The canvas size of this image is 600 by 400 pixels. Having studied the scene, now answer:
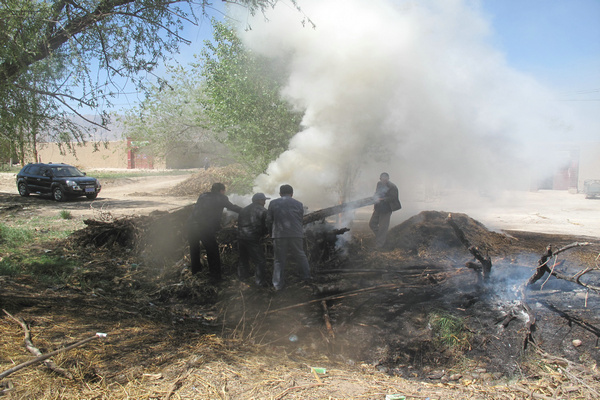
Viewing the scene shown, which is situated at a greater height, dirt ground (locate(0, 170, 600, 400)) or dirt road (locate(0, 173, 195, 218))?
dirt road (locate(0, 173, 195, 218))

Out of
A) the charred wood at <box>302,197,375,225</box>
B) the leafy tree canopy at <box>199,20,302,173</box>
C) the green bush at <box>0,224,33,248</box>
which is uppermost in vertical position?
the leafy tree canopy at <box>199,20,302,173</box>

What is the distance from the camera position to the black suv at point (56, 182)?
617 inches

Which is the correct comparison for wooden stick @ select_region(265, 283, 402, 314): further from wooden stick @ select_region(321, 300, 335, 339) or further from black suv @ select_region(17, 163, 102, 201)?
black suv @ select_region(17, 163, 102, 201)

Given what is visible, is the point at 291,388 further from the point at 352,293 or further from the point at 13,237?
the point at 13,237

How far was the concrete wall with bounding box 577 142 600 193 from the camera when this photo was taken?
2145cm

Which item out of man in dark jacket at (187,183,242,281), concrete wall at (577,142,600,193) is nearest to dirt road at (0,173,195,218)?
man in dark jacket at (187,183,242,281)

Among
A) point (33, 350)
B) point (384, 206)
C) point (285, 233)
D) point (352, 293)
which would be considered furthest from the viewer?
point (384, 206)

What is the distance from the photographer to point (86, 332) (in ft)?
12.4

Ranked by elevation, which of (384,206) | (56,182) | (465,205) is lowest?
(465,205)

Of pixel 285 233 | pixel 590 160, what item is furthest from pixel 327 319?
pixel 590 160

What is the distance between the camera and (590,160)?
21.6m

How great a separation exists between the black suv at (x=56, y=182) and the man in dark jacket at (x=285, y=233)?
521 inches

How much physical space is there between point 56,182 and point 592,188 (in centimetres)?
2472

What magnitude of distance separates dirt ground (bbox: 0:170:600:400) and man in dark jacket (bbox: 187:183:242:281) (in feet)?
1.26
